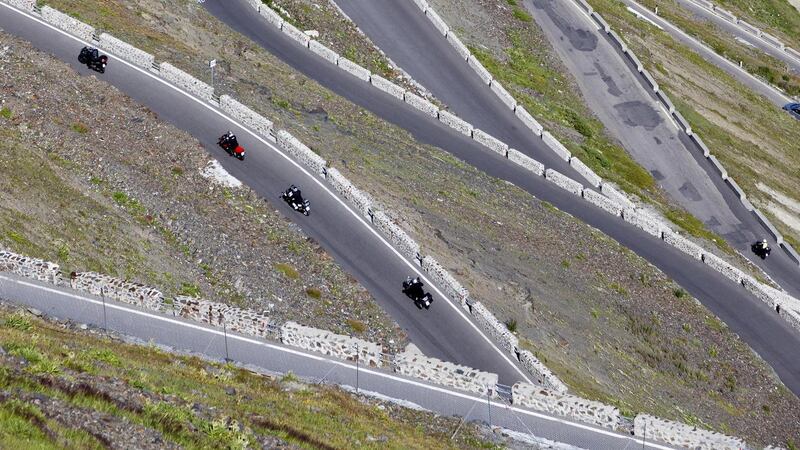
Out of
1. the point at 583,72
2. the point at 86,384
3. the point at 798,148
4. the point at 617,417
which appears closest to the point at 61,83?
the point at 86,384

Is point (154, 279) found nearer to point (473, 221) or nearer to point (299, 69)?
point (473, 221)

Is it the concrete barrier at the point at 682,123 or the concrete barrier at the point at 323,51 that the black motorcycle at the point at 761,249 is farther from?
the concrete barrier at the point at 323,51

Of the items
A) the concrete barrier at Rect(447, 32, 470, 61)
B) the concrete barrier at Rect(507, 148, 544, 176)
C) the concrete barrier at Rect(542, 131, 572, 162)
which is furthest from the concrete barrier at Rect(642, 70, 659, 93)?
the concrete barrier at Rect(507, 148, 544, 176)

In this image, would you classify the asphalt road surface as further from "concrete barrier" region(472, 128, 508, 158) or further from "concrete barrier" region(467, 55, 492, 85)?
"concrete barrier" region(467, 55, 492, 85)

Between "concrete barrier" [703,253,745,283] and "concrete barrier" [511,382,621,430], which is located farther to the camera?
"concrete barrier" [703,253,745,283]

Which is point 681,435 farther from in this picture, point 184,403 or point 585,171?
point 585,171

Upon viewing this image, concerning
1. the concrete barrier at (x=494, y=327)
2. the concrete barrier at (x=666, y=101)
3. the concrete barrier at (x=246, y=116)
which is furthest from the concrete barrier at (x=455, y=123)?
the concrete barrier at (x=666, y=101)
